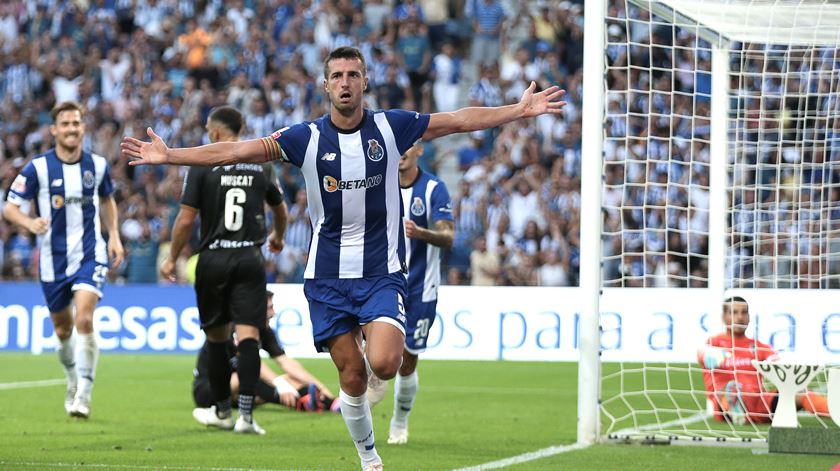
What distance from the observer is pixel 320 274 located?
6.68m

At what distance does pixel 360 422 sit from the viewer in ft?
21.7

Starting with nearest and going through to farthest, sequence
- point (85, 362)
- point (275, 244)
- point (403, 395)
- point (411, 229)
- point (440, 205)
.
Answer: point (411, 229)
point (403, 395)
point (440, 205)
point (275, 244)
point (85, 362)

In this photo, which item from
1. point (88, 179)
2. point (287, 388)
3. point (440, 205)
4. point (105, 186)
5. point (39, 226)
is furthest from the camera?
point (287, 388)

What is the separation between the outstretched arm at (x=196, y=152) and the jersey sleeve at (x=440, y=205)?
9.15ft

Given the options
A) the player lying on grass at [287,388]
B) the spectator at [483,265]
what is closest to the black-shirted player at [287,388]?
the player lying on grass at [287,388]

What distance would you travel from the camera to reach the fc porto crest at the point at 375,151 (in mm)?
6559

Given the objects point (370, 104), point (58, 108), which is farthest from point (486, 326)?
point (58, 108)

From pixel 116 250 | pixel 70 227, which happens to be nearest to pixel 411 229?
pixel 116 250

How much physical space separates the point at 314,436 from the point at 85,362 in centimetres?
224

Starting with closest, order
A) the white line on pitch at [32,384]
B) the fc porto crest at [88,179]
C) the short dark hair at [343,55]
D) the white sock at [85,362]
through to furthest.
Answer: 1. the short dark hair at [343,55]
2. the white sock at [85,362]
3. the fc porto crest at [88,179]
4. the white line on pitch at [32,384]

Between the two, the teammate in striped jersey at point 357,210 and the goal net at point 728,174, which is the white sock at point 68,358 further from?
the teammate in striped jersey at point 357,210

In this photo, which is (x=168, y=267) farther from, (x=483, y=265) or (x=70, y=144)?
(x=483, y=265)

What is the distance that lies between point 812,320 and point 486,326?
4.42 meters

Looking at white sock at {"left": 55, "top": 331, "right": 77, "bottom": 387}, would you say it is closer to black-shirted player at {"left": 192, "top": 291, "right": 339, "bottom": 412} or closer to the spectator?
black-shirted player at {"left": 192, "top": 291, "right": 339, "bottom": 412}
